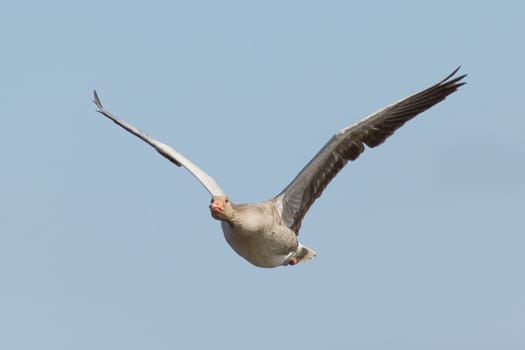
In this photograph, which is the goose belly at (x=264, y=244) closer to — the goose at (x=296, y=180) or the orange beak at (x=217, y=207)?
the goose at (x=296, y=180)

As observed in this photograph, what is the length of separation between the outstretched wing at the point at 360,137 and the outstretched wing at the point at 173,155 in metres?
1.64

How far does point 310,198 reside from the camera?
21562 mm

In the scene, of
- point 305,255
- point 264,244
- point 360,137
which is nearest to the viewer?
point 264,244

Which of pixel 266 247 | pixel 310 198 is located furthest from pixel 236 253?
pixel 310 198

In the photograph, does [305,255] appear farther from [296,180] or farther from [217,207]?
[217,207]

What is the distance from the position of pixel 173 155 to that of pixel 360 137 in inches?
116

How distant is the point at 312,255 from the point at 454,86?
383 centimetres

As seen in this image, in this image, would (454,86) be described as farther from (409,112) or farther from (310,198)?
(310,198)

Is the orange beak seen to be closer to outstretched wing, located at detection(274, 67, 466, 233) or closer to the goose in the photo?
the goose

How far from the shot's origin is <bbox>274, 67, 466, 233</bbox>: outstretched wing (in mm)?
20781

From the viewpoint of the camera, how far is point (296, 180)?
21.2 metres

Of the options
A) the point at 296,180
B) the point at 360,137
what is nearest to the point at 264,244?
the point at 296,180

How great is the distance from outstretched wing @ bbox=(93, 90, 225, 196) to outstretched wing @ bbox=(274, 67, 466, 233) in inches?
64.4

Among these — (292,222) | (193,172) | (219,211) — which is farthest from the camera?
(292,222)
